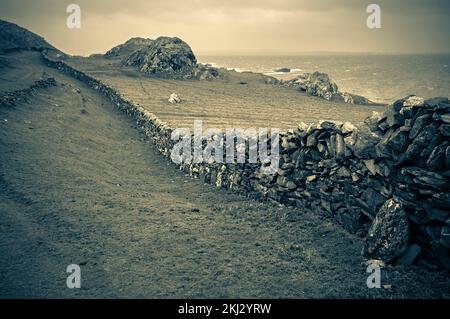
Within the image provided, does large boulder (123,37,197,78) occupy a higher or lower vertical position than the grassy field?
higher

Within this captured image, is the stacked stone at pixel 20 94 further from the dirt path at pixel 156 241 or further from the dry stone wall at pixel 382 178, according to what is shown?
the dry stone wall at pixel 382 178

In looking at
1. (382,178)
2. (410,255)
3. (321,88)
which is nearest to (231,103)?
(321,88)

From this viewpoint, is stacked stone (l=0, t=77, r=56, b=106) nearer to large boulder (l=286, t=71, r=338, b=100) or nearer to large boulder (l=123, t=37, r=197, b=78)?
large boulder (l=123, t=37, r=197, b=78)

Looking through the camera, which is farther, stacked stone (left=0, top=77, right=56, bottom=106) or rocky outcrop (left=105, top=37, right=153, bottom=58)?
rocky outcrop (left=105, top=37, right=153, bottom=58)

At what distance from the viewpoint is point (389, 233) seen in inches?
285

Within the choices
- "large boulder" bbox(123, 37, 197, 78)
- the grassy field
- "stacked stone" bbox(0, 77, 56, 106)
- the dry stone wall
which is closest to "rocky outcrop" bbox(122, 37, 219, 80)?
"large boulder" bbox(123, 37, 197, 78)

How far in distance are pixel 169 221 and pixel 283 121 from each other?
13.6 metres

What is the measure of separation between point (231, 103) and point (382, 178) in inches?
868

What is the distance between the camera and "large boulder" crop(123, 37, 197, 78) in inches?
1809

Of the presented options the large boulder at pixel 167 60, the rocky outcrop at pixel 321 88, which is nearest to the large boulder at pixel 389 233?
the rocky outcrop at pixel 321 88

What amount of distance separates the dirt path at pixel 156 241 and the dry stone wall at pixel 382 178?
19.4 inches

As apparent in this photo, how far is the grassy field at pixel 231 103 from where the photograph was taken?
2241cm

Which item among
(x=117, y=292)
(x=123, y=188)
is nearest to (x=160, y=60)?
(x=123, y=188)

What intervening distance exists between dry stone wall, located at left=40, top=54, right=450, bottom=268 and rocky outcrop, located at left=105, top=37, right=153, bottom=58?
66.0 metres
